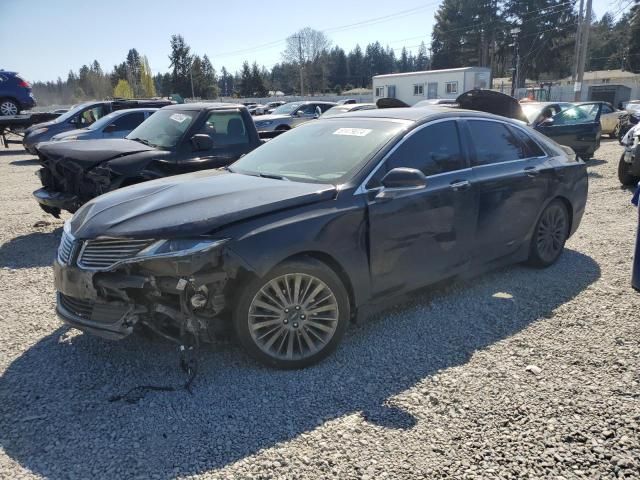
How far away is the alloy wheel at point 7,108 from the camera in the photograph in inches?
774

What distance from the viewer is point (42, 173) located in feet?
23.4

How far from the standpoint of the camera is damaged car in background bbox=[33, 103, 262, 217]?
6293 mm

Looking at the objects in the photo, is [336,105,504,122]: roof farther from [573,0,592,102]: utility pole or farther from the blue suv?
[573,0,592,102]: utility pole

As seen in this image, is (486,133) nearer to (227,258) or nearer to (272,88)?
(227,258)

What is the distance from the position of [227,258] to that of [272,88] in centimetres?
10620

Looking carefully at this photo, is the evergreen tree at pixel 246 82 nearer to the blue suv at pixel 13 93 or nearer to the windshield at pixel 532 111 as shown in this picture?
the blue suv at pixel 13 93

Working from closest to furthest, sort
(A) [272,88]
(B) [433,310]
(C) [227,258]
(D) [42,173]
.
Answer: (C) [227,258] < (B) [433,310] < (D) [42,173] < (A) [272,88]

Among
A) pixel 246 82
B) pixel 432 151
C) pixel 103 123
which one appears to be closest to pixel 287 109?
pixel 103 123

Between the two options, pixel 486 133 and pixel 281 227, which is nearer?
pixel 281 227

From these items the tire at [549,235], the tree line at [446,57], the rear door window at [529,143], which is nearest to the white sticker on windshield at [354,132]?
the rear door window at [529,143]

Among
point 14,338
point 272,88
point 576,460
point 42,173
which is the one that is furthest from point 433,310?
point 272,88

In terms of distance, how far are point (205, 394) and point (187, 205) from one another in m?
1.23

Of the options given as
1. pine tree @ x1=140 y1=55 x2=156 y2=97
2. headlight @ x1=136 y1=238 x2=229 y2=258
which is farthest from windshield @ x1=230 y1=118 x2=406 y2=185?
pine tree @ x1=140 y1=55 x2=156 y2=97

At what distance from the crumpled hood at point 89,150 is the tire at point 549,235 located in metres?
4.86
